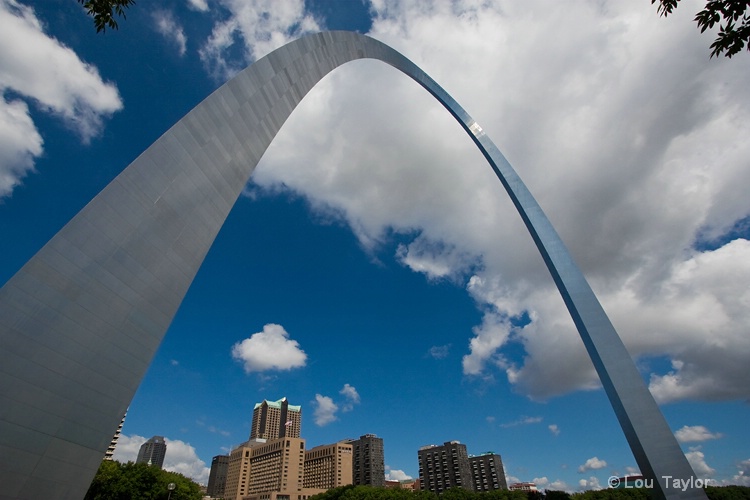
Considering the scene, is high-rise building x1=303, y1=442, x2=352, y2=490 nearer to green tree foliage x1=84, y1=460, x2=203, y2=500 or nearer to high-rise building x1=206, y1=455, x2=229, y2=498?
high-rise building x1=206, y1=455, x2=229, y2=498

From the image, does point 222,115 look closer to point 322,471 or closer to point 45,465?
point 45,465

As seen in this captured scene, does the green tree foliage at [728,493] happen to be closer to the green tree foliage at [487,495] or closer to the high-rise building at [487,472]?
the green tree foliage at [487,495]

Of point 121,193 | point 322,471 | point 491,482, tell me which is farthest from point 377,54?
point 491,482

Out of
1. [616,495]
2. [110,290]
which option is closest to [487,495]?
[616,495]

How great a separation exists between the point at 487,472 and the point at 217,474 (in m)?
115

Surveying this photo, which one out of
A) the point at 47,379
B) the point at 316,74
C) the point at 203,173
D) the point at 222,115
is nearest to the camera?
the point at 47,379

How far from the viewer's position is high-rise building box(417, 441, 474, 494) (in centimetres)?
13175

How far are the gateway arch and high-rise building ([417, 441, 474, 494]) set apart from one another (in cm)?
13680

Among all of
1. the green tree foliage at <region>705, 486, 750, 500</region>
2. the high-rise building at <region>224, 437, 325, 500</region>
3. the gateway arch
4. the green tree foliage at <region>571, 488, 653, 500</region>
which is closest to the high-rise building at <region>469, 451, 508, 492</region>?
the high-rise building at <region>224, 437, 325, 500</region>

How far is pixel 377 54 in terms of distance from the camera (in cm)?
2383

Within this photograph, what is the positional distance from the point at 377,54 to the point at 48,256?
21.7 meters

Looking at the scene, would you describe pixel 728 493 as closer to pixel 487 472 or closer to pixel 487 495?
pixel 487 495

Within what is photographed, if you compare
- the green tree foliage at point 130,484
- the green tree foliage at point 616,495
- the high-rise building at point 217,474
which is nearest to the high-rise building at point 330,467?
the high-rise building at point 217,474

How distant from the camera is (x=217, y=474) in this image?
17638 cm
